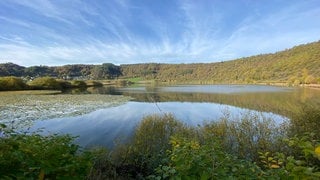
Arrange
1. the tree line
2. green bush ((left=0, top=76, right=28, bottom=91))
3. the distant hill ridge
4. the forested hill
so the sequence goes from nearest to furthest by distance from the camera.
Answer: green bush ((left=0, top=76, right=28, bottom=91)) < the forested hill < the distant hill ridge < the tree line

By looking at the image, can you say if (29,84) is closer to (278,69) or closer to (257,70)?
(278,69)

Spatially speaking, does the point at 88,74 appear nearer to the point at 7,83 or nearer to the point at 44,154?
the point at 7,83

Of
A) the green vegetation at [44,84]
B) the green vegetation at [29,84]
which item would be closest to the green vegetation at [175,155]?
the green vegetation at [29,84]

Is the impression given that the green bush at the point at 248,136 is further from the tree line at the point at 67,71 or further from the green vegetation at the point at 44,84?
the tree line at the point at 67,71

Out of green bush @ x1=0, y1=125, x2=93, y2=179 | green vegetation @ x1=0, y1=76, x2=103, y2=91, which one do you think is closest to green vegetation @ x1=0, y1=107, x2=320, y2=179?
green bush @ x1=0, y1=125, x2=93, y2=179

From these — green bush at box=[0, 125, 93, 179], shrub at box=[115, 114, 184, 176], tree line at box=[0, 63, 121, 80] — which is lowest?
shrub at box=[115, 114, 184, 176]

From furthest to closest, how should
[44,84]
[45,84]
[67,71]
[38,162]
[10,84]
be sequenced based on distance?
[67,71] < [45,84] < [44,84] < [10,84] < [38,162]

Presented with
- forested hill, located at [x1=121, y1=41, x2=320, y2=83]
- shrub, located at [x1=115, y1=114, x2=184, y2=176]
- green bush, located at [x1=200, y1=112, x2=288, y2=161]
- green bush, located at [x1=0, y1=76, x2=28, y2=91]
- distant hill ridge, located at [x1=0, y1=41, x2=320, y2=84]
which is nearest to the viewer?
shrub, located at [x1=115, y1=114, x2=184, y2=176]

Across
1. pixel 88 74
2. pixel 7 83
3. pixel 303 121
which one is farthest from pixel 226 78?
pixel 303 121

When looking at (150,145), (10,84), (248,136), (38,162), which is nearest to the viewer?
(38,162)

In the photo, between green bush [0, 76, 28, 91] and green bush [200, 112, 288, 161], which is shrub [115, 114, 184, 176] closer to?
green bush [200, 112, 288, 161]


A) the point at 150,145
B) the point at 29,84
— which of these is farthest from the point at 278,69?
the point at 150,145

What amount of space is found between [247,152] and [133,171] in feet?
14.8

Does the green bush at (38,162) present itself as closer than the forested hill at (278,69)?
Yes
